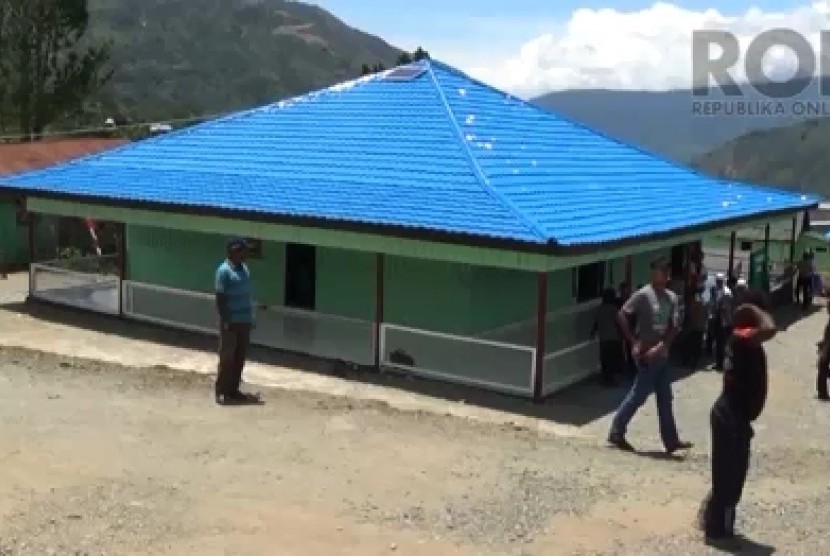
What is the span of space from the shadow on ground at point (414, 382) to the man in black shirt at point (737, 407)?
4516 millimetres

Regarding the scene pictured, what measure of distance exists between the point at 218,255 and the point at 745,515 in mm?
11510

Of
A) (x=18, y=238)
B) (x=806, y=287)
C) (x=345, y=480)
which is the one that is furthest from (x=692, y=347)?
(x=18, y=238)

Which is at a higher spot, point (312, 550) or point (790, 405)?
point (312, 550)

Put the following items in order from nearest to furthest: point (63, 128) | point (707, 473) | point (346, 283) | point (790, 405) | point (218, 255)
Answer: point (707, 473) → point (790, 405) → point (346, 283) → point (218, 255) → point (63, 128)

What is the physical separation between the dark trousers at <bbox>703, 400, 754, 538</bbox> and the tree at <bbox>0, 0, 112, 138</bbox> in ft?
119

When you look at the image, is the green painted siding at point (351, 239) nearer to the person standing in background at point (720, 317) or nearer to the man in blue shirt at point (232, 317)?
the person standing in background at point (720, 317)

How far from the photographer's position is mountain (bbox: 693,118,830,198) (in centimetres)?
9280

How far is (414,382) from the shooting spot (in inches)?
530

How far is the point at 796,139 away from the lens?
11594cm

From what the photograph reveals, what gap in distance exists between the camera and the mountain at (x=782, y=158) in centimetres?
9280

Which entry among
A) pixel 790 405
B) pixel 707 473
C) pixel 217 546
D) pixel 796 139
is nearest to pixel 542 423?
pixel 707 473

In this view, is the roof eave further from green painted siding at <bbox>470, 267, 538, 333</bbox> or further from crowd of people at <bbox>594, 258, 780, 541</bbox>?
green painted siding at <bbox>470, 267, 538, 333</bbox>

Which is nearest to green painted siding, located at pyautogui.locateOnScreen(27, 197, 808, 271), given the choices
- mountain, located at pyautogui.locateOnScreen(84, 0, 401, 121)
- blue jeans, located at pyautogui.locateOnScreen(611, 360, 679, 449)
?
blue jeans, located at pyautogui.locateOnScreen(611, 360, 679, 449)

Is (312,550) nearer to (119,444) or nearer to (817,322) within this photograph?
(119,444)
